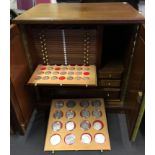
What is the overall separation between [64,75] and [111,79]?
0.41 m

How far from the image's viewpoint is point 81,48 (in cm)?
125

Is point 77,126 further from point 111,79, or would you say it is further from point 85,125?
point 111,79

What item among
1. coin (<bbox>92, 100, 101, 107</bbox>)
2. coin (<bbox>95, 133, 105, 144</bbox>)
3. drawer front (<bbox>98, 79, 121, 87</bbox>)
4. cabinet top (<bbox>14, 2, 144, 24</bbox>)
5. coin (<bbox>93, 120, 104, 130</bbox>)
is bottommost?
coin (<bbox>95, 133, 105, 144</bbox>)

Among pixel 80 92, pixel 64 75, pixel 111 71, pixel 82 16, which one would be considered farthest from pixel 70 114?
pixel 82 16

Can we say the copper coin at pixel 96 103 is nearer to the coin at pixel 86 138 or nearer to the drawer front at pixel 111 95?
the drawer front at pixel 111 95

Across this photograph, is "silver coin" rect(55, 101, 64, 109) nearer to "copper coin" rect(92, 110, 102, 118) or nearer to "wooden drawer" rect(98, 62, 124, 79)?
"copper coin" rect(92, 110, 102, 118)

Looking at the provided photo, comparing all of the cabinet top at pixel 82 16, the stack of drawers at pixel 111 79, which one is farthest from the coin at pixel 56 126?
the cabinet top at pixel 82 16

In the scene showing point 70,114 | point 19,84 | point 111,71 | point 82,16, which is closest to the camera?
point 82,16

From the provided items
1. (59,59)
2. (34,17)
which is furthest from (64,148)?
(34,17)

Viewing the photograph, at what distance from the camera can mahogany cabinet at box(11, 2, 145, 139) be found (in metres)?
1.06

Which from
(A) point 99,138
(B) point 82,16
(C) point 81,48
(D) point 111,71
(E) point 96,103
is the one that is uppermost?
(B) point 82,16

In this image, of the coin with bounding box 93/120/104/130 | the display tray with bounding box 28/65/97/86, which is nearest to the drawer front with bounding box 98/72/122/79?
the display tray with bounding box 28/65/97/86

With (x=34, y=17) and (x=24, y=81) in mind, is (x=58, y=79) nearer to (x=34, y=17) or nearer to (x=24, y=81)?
(x=24, y=81)

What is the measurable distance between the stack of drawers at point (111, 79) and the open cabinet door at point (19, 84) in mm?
587
